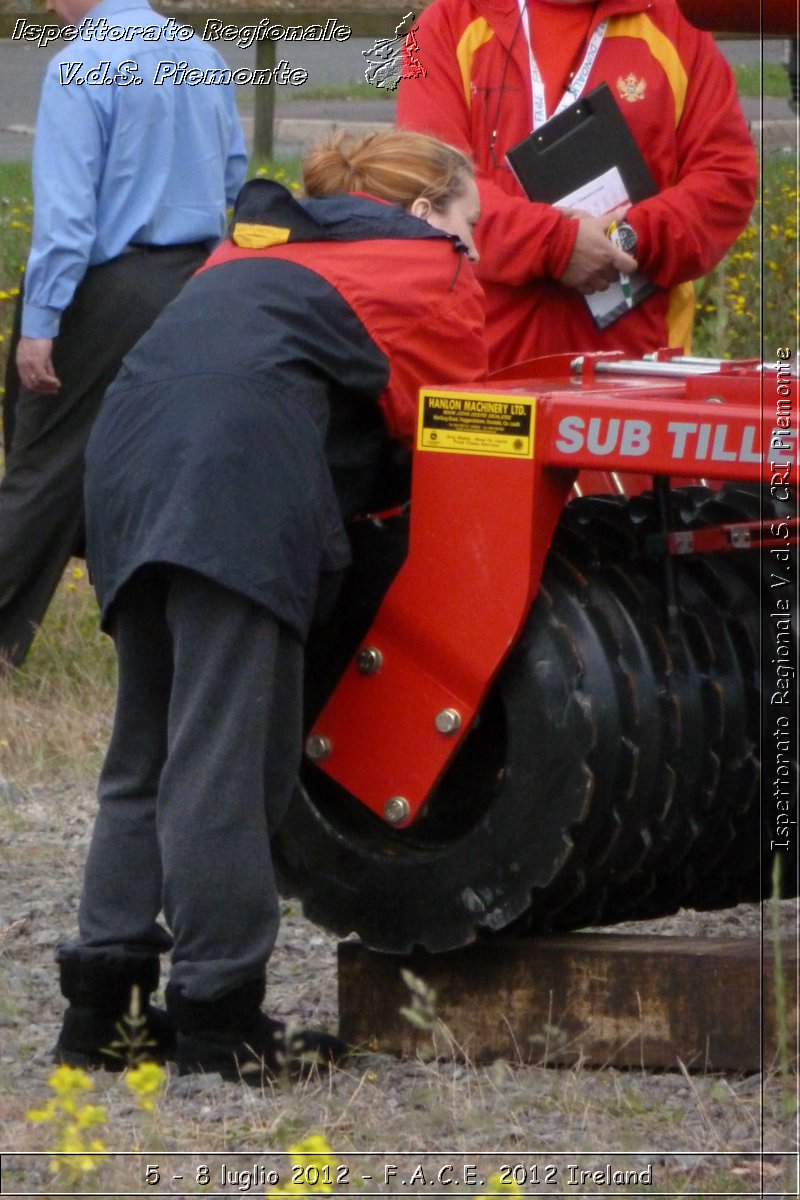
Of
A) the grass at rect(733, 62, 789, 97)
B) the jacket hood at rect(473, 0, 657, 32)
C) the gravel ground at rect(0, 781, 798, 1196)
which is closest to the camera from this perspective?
the gravel ground at rect(0, 781, 798, 1196)

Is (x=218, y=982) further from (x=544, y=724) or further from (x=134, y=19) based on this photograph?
(x=134, y=19)

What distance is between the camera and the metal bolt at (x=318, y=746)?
321 centimetres

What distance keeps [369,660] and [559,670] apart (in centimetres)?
34

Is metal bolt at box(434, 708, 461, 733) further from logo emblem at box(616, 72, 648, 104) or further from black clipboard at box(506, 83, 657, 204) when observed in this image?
logo emblem at box(616, 72, 648, 104)

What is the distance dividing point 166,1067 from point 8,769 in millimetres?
2027

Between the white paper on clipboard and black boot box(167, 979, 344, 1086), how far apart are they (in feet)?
5.70

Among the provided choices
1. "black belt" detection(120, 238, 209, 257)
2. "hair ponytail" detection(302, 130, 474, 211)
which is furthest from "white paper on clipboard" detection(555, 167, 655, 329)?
"black belt" detection(120, 238, 209, 257)

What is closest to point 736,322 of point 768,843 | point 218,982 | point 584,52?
point 584,52

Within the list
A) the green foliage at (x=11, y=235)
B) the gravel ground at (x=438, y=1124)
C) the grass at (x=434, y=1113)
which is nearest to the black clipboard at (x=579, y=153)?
the grass at (x=434, y=1113)

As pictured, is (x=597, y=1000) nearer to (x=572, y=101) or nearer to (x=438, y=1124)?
(x=438, y=1124)

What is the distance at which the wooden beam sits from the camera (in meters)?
3.12

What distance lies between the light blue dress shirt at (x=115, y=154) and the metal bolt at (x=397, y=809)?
244 cm

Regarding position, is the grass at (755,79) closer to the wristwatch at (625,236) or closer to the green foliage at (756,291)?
the green foliage at (756,291)

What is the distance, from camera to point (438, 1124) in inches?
116
